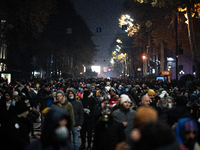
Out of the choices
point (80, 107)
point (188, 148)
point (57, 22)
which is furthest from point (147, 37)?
point (188, 148)

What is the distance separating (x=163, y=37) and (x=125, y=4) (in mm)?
14311

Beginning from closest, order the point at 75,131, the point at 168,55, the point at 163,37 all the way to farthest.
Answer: the point at 75,131 < the point at 163,37 < the point at 168,55

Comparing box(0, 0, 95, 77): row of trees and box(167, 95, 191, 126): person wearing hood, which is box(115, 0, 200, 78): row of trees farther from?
box(167, 95, 191, 126): person wearing hood

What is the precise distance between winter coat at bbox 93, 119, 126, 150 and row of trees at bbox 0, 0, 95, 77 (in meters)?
15.5

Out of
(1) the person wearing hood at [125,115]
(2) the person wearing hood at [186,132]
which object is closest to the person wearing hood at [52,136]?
(2) the person wearing hood at [186,132]

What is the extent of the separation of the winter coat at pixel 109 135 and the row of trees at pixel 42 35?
50.9 feet

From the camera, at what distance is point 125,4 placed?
160 ft

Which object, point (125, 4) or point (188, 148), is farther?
point (125, 4)

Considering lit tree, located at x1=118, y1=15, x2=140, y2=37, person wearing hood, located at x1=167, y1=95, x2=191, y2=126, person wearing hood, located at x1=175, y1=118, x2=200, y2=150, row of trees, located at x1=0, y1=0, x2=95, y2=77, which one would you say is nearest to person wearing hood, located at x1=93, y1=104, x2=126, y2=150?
person wearing hood, located at x1=167, y1=95, x2=191, y2=126

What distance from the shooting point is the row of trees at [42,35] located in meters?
20.9

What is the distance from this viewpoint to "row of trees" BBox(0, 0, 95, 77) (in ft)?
68.5

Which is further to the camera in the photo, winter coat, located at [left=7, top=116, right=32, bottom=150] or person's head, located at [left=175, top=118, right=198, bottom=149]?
winter coat, located at [left=7, top=116, right=32, bottom=150]

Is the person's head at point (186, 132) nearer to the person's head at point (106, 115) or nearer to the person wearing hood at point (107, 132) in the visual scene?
the person wearing hood at point (107, 132)

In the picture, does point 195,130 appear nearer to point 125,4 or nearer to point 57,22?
point 125,4
